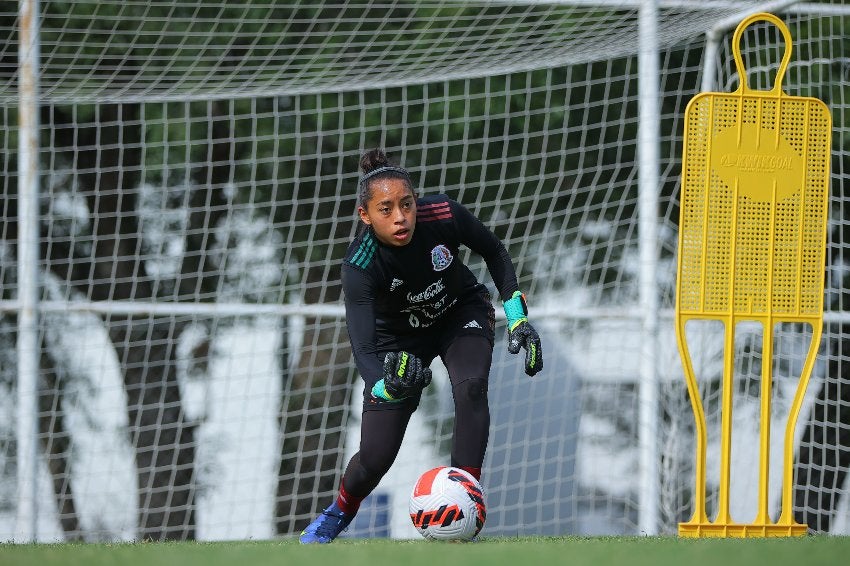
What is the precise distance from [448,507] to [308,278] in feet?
19.7

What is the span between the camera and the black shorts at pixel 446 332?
5.71m

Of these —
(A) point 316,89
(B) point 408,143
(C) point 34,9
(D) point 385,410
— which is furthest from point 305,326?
(D) point 385,410

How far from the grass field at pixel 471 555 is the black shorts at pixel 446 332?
3.90 feet

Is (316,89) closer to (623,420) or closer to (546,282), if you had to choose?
(546,282)

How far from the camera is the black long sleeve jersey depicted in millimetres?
5391

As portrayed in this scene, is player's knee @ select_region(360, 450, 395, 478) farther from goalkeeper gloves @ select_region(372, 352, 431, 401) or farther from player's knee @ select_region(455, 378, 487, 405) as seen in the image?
goalkeeper gloves @ select_region(372, 352, 431, 401)

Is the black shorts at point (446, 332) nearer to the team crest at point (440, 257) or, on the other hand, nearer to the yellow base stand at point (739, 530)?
the team crest at point (440, 257)

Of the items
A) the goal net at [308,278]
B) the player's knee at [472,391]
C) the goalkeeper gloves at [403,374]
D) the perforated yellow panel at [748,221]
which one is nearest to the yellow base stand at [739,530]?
the perforated yellow panel at [748,221]

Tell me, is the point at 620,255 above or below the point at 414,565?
above

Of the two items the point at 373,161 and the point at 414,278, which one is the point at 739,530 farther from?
the point at 373,161

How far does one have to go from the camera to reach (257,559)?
4051 millimetres

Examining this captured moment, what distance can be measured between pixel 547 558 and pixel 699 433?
2.30 m

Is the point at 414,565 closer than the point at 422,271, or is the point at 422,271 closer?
the point at 414,565

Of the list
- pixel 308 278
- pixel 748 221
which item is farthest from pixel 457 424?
pixel 308 278
